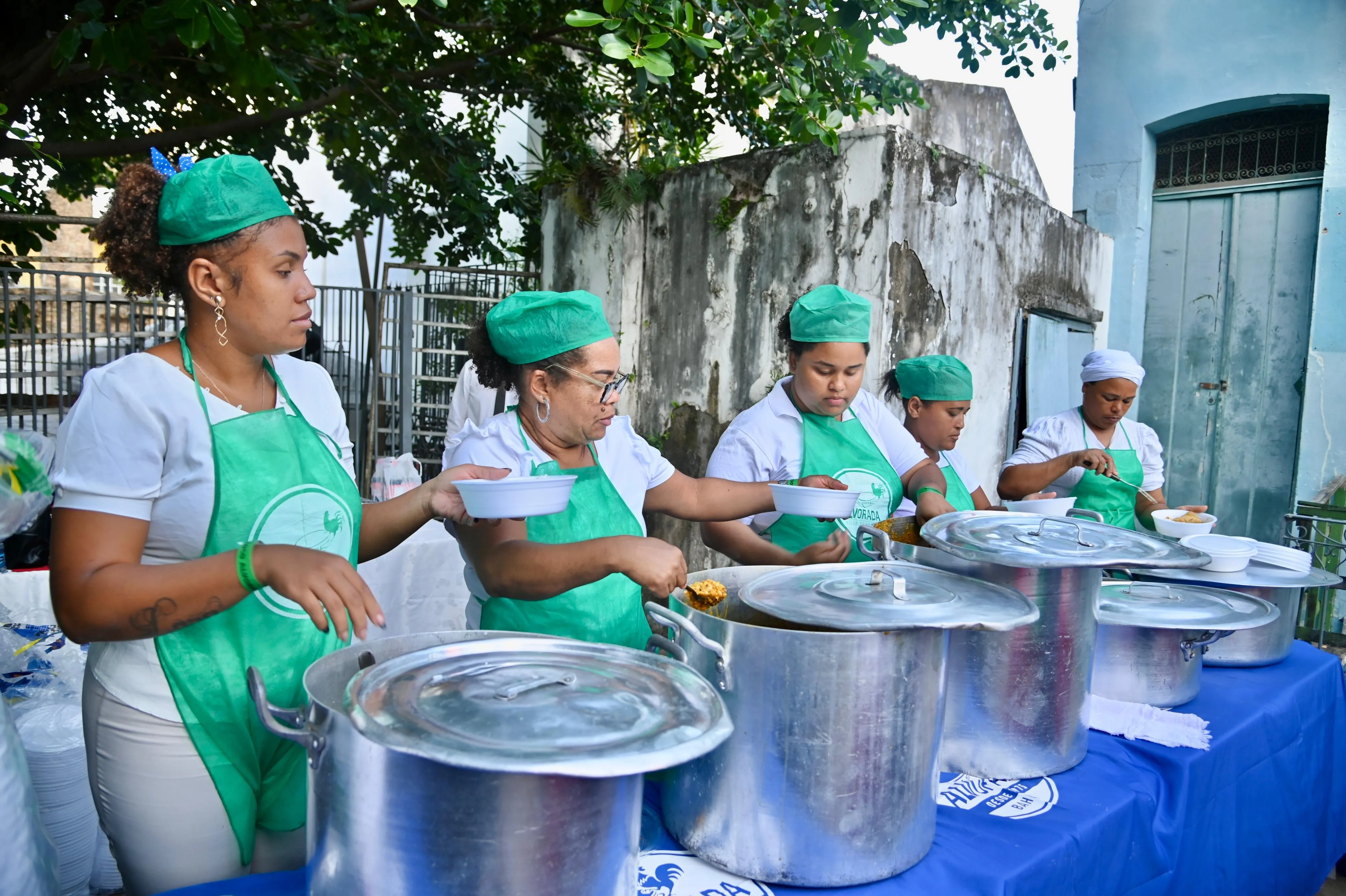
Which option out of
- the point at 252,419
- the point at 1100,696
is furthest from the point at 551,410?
the point at 1100,696

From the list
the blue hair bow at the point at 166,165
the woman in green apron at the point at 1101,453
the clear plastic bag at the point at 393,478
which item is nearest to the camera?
the blue hair bow at the point at 166,165

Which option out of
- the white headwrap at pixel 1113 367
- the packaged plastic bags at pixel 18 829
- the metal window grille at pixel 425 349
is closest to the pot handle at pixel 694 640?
the packaged plastic bags at pixel 18 829

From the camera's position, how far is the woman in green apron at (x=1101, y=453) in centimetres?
341

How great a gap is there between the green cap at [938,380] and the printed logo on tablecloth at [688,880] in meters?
2.20

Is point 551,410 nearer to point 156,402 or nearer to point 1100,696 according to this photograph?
point 156,402

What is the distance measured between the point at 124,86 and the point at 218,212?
4.84 meters

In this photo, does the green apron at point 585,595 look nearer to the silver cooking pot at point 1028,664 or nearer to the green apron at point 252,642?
the green apron at point 252,642

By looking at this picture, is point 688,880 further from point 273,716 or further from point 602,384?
point 602,384

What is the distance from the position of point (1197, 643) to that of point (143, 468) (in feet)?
6.96

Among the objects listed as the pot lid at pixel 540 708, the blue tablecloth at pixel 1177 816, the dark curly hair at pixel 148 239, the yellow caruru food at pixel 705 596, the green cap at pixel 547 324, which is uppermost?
the dark curly hair at pixel 148 239

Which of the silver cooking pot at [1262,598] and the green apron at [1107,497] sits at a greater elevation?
the green apron at [1107,497]

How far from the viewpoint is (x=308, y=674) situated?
1.10m

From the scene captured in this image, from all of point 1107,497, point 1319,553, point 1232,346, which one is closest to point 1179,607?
point 1107,497

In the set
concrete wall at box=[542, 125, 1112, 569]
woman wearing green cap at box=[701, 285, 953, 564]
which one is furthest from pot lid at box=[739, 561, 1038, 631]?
concrete wall at box=[542, 125, 1112, 569]
